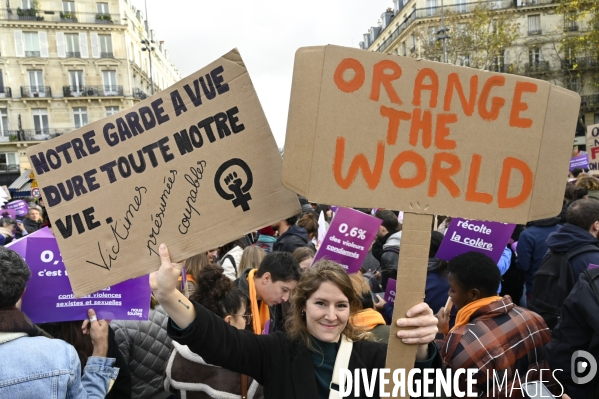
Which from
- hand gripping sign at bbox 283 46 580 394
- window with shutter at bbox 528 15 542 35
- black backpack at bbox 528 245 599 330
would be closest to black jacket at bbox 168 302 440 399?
hand gripping sign at bbox 283 46 580 394

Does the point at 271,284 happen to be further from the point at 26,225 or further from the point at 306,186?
the point at 26,225

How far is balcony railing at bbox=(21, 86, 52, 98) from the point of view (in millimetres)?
41406

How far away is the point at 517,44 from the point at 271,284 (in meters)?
43.4

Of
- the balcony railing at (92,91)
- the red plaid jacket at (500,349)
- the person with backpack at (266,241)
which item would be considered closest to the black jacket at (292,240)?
the person with backpack at (266,241)

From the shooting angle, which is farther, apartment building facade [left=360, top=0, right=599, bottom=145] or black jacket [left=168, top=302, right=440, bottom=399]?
apartment building facade [left=360, top=0, right=599, bottom=145]

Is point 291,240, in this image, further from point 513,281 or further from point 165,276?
point 165,276

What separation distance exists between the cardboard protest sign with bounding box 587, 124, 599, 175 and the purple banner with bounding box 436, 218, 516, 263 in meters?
5.86

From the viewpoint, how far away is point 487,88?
1.92 metres

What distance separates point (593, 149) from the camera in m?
8.91

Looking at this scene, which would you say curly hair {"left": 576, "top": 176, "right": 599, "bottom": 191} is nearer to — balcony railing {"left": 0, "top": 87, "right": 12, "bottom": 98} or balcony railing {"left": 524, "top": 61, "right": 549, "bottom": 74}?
balcony railing {"left": 524, "top": 61, "right": 549, "bottom": 74}

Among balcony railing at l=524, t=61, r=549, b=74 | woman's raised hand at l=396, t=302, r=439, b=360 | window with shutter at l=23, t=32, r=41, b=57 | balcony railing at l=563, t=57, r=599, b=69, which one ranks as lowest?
woman's raised hand at l=396, t=302, r=439, b=360

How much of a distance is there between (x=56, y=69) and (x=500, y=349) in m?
46.7

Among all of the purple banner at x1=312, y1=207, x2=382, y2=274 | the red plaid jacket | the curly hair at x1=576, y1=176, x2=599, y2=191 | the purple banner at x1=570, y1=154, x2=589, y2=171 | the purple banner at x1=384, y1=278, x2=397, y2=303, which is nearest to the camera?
the red plaid jacket

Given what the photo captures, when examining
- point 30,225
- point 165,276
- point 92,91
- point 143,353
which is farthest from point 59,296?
point 92,91
